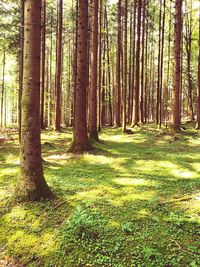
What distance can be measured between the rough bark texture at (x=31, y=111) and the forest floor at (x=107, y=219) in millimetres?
409

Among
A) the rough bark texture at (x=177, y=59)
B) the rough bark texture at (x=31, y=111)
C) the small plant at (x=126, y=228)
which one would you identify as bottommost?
→ the small plant at (x=126, y=228)

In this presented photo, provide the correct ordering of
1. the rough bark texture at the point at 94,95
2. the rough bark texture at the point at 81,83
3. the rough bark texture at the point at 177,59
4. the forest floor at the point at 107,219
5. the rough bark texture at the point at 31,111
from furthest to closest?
the rough bark texture at the point at 177,59 → the rough bark texture at the point at 94,95 → the rough bark texture at the point at 81,83 → the rough bark texture at the point at 31,111 → the forest floor at the point at 107,219

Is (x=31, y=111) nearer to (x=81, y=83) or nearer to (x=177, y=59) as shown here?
(x=81, y=83)

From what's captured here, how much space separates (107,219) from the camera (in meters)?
5.51

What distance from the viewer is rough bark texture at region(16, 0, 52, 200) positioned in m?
6.12

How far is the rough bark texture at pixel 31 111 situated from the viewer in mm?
6117

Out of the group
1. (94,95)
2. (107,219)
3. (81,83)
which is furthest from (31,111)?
(94,95)

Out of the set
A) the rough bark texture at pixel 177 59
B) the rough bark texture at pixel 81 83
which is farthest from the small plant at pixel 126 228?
the rough bark texture at pixel 177 59

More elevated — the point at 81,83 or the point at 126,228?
the point at 81,83

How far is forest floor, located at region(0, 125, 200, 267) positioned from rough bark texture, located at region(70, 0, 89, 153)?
76.8 inches

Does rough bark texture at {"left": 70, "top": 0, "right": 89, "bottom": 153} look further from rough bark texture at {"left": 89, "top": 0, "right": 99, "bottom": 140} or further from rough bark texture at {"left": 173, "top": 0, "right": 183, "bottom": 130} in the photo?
rough bark texture at {"left": 173, "top": 0, "right": 183, "bottom": 130}

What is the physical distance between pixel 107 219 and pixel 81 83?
22.2ft

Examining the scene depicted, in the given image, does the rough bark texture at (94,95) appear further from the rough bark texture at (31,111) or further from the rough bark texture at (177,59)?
the rough bark texture at (31,111)

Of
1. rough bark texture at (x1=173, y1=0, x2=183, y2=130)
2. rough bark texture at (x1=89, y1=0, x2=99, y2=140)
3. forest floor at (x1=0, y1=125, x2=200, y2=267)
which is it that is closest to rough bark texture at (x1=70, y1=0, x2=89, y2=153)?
forest floor at (x1=0, y1=125, x2=200, y2=267)
